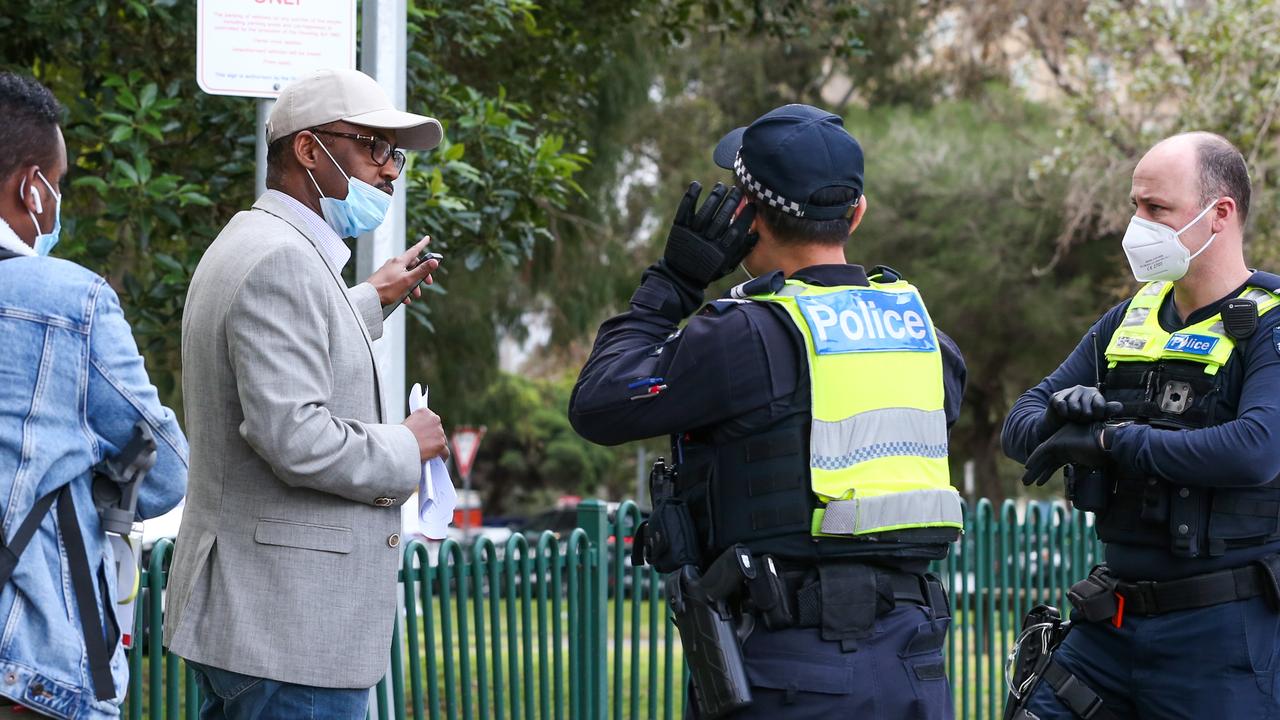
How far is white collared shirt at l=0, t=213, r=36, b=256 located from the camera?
7.72ft

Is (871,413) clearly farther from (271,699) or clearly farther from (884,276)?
(271,699)

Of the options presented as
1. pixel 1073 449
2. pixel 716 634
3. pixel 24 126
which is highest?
pixel 24 126

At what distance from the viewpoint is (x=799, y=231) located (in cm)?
282

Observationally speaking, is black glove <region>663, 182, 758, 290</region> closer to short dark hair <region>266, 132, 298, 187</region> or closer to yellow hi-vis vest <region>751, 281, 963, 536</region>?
yellow hi-vis vest <region>751, 281, 963, 536</region>

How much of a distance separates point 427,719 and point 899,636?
241 centimetres

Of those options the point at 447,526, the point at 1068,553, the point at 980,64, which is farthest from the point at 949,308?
the point at 447,526

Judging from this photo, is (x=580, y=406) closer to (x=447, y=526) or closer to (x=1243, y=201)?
(x=447, y=526)

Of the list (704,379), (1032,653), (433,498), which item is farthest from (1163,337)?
(433,498)

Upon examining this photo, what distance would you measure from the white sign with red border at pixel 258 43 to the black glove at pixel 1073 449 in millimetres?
2059

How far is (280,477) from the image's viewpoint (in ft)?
8.74

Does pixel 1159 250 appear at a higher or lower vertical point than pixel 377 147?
lower

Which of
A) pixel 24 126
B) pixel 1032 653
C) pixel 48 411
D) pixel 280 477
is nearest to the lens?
pixel 48 411

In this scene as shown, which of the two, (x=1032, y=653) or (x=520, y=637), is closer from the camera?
(x=1032, y=653)

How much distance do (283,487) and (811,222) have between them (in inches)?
46.0
